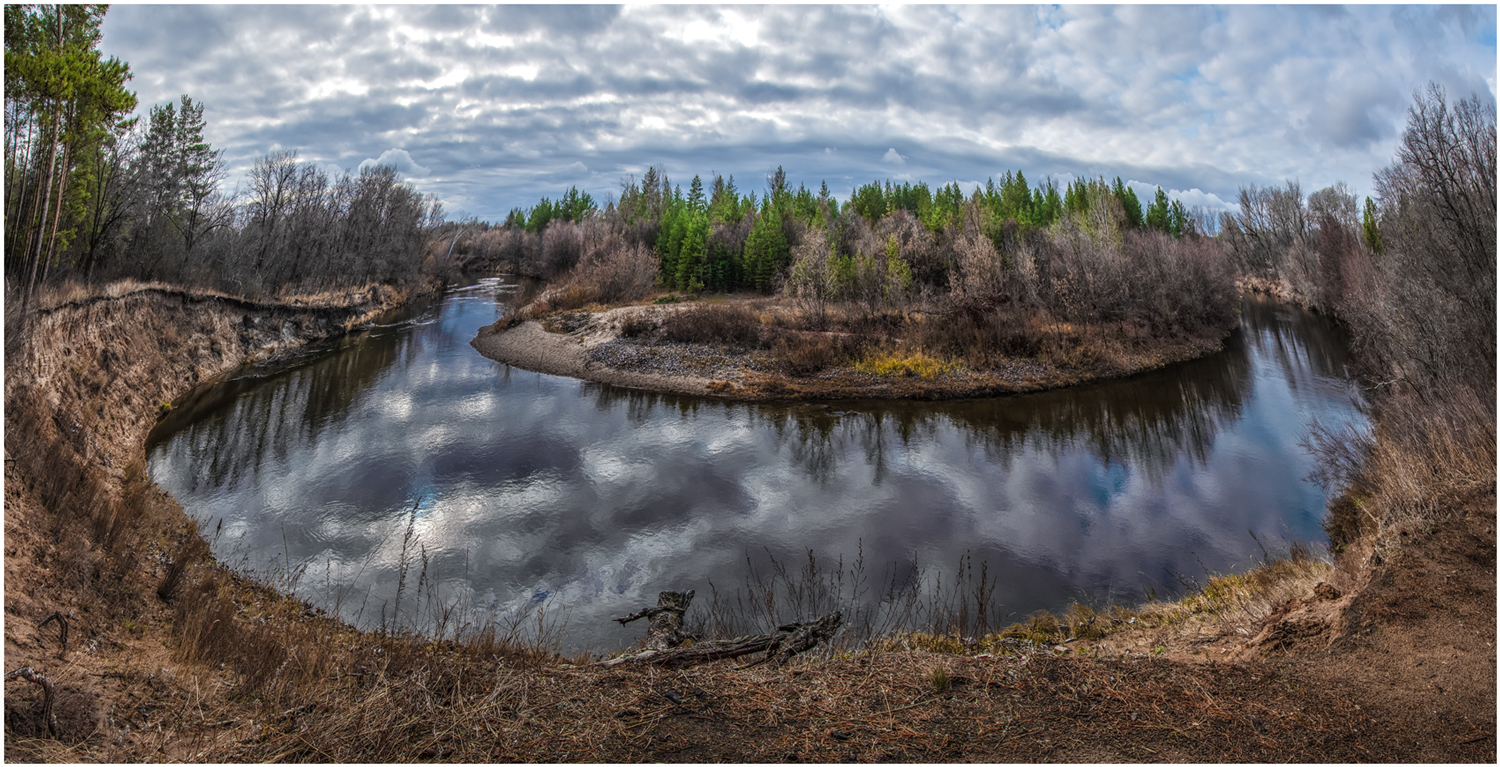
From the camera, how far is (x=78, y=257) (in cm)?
2647

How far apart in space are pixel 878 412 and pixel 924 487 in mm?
8888

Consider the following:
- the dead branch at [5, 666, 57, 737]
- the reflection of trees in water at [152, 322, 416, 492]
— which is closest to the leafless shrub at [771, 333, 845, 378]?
the reflection of trees in water at [152, 322, 416, 492]

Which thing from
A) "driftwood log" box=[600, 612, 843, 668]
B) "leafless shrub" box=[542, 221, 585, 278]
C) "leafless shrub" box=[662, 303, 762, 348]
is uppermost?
"leafless shrub" box=[542, 221, 585, 278]

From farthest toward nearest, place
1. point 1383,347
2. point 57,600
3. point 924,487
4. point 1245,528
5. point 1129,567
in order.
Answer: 1. point 1383,347
2. point 924,487
3. point 1245,528
4. point 1129,567
5. point 57,600

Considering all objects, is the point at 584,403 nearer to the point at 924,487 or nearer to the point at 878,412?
the point at 878,412

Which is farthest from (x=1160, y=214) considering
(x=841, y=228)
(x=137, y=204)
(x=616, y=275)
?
(x=137, y=204)

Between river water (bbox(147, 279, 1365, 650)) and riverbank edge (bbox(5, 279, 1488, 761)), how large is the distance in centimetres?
121

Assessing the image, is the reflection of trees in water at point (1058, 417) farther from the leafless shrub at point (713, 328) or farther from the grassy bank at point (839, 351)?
the leafless shrub at point (713, 328)

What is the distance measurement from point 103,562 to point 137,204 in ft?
104

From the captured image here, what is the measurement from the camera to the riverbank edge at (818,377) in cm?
2941

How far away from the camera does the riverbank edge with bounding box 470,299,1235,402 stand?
29406 mm

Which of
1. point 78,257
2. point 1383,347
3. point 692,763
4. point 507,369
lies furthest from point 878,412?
point 78,257

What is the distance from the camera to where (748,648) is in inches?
332

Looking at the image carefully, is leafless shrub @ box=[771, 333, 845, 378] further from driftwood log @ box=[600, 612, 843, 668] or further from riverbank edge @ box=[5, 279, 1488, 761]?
driftwood log @ box=[600, 612, 843, 668]
